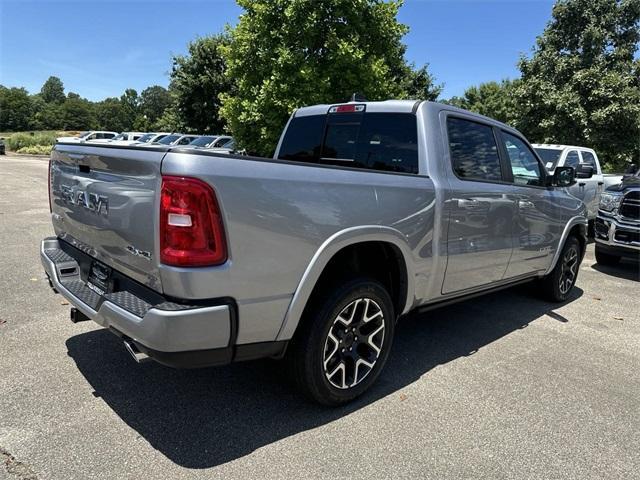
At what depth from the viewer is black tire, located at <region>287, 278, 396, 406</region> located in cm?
280

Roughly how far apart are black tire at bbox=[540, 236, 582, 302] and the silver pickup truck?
1215 mm

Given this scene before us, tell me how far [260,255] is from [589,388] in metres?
2.70

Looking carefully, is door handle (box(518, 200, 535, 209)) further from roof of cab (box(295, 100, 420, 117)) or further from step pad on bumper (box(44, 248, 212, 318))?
step pad on bumper (box(44, 248, 212, 318))

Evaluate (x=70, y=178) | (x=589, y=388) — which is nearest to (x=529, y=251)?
(x=589, y=388)

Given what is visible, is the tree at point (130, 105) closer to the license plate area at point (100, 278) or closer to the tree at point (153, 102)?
the tree at point (153, 102)

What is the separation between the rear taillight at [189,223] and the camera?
7.36 feet

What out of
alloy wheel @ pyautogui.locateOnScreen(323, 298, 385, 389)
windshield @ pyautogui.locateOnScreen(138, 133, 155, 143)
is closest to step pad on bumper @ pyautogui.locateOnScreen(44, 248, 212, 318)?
alloy wheel @ pyautogui.locateOnScreen(323, 298, 385, 389)

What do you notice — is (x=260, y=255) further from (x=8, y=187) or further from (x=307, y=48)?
(x=8, y=187)

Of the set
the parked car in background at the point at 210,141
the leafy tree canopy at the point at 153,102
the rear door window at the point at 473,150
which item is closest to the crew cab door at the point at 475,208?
the rear door window at the point at 473,150

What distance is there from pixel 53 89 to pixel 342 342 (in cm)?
18433

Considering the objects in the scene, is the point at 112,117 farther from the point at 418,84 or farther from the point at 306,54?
the point at 306,54

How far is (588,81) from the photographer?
59.1 feet

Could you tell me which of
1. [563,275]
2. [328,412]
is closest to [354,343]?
[328,412]

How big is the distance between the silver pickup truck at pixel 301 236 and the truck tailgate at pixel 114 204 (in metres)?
0.01
